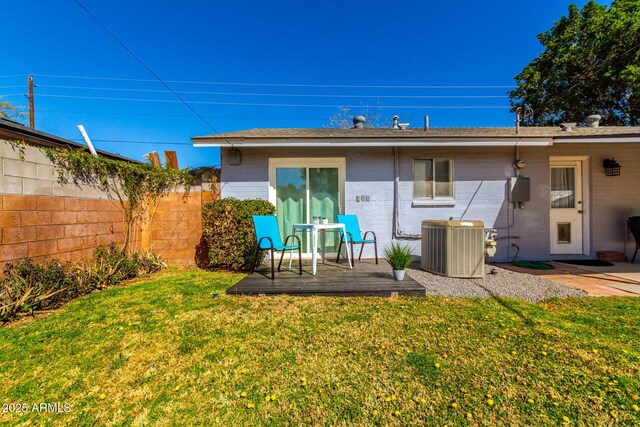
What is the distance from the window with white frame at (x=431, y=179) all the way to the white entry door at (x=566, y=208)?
8.49ft

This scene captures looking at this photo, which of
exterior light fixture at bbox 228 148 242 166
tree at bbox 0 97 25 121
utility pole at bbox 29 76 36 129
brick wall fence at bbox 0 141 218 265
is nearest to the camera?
brick wall fence at bbox 0 141 218 265

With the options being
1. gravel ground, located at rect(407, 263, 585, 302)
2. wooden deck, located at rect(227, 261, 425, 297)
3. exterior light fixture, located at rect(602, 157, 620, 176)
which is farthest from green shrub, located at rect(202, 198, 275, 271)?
exterior light fixture, located at rect(602, 157, 620, 176)

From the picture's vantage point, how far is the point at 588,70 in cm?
1284

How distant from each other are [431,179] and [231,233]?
4.64 m

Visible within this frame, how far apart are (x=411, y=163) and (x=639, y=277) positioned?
14.6 feet

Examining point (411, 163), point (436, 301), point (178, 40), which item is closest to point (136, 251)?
point (436, 301)

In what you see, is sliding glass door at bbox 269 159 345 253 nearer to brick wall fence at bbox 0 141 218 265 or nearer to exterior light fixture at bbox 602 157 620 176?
brick wall fence at bbox 0 141 218 265

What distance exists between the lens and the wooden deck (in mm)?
3922

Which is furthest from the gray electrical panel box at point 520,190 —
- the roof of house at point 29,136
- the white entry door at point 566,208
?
the roof of house at point 29,136

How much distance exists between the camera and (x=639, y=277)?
4863 mm

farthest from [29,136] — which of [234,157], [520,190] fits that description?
[520,190]

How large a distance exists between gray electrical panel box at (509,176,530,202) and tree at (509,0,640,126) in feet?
35.6

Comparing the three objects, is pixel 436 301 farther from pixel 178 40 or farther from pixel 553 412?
pixel 178 40

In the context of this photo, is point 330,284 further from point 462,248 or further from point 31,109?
point 31,109
